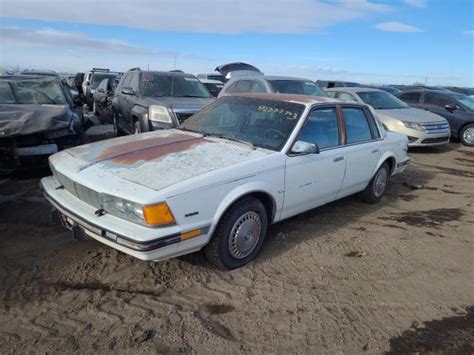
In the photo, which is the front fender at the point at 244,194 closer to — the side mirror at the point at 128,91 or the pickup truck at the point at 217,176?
the pickup truck at the point at 217,176

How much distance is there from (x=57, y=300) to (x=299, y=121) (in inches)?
111

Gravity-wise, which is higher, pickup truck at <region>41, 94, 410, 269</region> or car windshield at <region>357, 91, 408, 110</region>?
car windshield at <region>357, 91, 408, 110</region>

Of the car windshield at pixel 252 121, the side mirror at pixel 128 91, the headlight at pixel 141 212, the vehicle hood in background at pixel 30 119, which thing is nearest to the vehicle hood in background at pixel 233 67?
the side mirror at pixel 128 91

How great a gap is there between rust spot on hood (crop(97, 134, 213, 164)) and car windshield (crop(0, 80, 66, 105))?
421 cm

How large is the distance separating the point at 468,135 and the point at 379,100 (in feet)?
10.0

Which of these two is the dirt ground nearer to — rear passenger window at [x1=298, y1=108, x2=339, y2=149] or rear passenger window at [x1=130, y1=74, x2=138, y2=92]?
rear passenger window at [x1=298, y1=108, x2=339, y2=149]

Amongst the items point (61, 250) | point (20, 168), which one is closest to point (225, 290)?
point (61, 250)

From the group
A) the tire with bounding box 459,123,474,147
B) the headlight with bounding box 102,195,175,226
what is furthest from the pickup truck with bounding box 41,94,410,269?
the tire with bounding box 459,123,474,147

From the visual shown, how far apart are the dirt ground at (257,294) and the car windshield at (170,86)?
4.20 metres

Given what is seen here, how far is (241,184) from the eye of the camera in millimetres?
3613

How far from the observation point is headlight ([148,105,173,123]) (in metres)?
7.39

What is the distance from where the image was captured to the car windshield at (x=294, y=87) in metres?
9.63

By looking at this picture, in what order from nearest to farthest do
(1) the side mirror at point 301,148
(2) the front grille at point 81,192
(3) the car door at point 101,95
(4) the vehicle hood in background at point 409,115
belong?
(2) the front grille at point 81,192
(1) the side mirror at point 301,148
(4) the vehicle hood in background at point 409,115
(3) the car door at point 101,95

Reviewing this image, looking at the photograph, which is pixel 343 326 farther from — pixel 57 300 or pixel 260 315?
pixel 57 300
